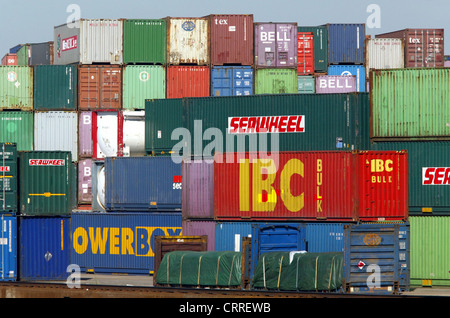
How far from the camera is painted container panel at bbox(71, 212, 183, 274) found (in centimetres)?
3578

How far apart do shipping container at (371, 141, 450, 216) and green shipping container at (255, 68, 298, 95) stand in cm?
1719

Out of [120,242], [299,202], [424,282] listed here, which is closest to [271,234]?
[299,202]

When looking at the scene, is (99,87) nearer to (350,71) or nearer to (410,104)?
(350,71)

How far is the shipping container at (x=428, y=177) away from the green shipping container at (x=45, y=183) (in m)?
15.4

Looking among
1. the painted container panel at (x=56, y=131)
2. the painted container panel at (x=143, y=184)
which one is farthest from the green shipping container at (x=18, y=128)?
the painted container panel at (x=143, y=184)

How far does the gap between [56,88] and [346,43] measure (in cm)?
2225

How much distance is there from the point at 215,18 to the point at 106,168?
15.0 metres

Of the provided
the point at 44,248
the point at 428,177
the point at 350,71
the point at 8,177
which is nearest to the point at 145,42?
the point at 350,71

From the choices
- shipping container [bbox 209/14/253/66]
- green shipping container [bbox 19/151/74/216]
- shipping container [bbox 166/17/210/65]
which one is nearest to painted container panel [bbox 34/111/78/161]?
shipping container [bbox 166/17/210/65]

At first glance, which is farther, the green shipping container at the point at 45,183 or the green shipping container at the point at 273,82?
the green shipping container at the point at 273,82

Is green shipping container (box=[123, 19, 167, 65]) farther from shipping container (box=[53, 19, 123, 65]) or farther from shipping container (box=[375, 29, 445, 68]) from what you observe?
shipping container (box=[375, 29, 445, 68])

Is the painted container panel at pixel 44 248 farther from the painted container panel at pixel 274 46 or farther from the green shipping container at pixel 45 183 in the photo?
the painted container panel at pixel 274 46

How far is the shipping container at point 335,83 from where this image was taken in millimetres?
51578

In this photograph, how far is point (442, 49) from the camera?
60.4 metres
